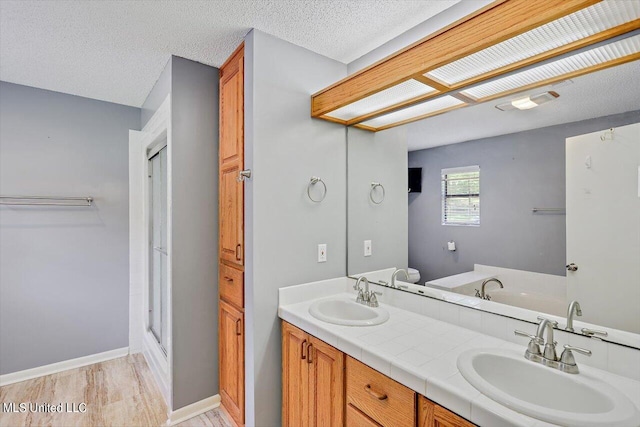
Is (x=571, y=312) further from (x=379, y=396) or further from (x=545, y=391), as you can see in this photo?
(x=379, y=396)

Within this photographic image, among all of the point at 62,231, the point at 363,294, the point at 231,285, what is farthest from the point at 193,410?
the point at 62,231

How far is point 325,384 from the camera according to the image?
58.2 inches

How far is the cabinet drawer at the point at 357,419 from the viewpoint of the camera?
125 cm

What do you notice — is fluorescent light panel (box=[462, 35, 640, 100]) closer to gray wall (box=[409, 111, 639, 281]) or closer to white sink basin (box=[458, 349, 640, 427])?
gray wall (box=[409, 111, 639, 281])

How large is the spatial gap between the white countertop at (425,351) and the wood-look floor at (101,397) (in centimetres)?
121

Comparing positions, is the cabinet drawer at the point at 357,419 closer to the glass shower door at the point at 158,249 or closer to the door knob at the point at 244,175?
the door knob at the point at 244,175

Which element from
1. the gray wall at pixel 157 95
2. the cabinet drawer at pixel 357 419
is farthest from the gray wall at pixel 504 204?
the gray wall at pixel 157 95

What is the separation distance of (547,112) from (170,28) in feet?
6.54

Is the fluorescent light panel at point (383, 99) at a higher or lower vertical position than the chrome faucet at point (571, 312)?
higher

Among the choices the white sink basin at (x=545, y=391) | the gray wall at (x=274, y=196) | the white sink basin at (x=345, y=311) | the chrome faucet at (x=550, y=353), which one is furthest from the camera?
the gray wall at (x=274, y=196)

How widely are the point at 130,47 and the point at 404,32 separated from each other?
1.73m

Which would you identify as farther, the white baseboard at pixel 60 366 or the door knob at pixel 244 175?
the white baseboard at pixel 60 366

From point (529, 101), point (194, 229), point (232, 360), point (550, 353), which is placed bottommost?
point (232, 360)

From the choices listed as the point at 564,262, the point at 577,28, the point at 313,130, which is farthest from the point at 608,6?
the point at 313,130
